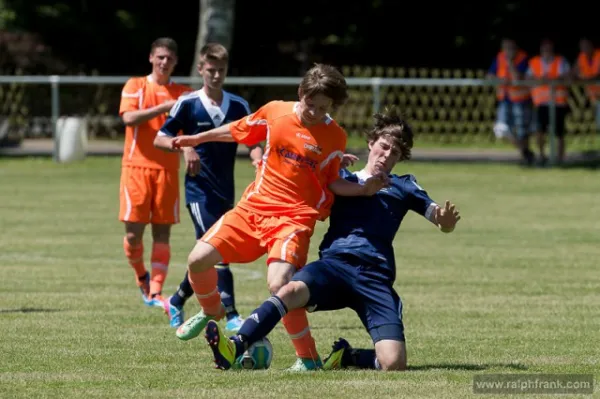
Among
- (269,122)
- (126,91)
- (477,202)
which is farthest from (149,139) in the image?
(477,202)

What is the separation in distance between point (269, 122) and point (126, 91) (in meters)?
3.14

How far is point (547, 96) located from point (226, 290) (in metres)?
16.4

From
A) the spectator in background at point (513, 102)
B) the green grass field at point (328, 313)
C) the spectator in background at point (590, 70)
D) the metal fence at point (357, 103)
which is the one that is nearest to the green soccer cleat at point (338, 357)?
the green grass field at point (328, 313)

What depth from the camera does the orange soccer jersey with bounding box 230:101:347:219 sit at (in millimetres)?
8305

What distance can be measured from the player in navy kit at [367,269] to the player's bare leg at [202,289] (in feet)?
2.22

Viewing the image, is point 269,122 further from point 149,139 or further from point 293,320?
point 149,139

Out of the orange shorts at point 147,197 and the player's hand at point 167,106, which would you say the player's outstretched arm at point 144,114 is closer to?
the player's hand at point 167,106

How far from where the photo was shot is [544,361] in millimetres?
8227

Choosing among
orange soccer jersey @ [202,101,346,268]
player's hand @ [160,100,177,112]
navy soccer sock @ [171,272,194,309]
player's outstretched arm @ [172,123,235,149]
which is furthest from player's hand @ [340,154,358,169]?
player's hand @ [160,100,177,112]

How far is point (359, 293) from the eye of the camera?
807cm

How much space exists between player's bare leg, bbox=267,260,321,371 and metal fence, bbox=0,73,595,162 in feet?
56.6

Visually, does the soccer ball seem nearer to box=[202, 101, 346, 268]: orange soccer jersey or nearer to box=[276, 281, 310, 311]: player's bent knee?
box=[276, 281, 310, 311]: player's bent knee

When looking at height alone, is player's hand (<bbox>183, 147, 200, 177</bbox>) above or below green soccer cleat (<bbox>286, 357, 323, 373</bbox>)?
above

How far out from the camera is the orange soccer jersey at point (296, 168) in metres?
8.30
